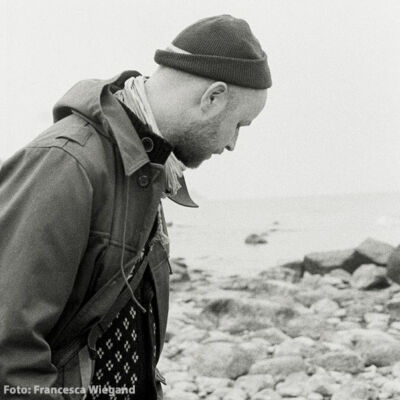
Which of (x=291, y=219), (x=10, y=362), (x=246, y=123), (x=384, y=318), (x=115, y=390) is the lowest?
(x=291, y=219)

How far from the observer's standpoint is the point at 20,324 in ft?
5.92

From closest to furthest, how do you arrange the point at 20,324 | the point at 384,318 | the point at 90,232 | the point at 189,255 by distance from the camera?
the point at 20,324
the point at 90,232
the point at 384,318
the point at 189,255

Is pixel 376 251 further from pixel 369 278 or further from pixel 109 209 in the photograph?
pixel 109 209

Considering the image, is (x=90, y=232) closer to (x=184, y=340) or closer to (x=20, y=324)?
(x=20, y=324)

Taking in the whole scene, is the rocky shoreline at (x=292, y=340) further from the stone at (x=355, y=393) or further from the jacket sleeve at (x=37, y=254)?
the jacket sleeve at (x=37, y=254)

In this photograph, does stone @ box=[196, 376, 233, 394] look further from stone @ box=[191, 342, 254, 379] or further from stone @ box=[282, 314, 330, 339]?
stone @ box=[282, 314, 330, 339]

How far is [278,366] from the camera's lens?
5.93 metres

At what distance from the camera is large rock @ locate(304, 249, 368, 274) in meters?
12.0

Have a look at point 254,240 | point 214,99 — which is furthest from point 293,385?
point 254,240

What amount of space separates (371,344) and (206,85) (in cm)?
485

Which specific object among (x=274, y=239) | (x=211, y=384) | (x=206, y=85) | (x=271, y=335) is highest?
(x=206, y=85)

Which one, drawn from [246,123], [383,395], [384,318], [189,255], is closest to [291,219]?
[189,255]

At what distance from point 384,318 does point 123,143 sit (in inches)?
273

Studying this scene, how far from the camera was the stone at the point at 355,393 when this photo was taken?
5266 millimetres
